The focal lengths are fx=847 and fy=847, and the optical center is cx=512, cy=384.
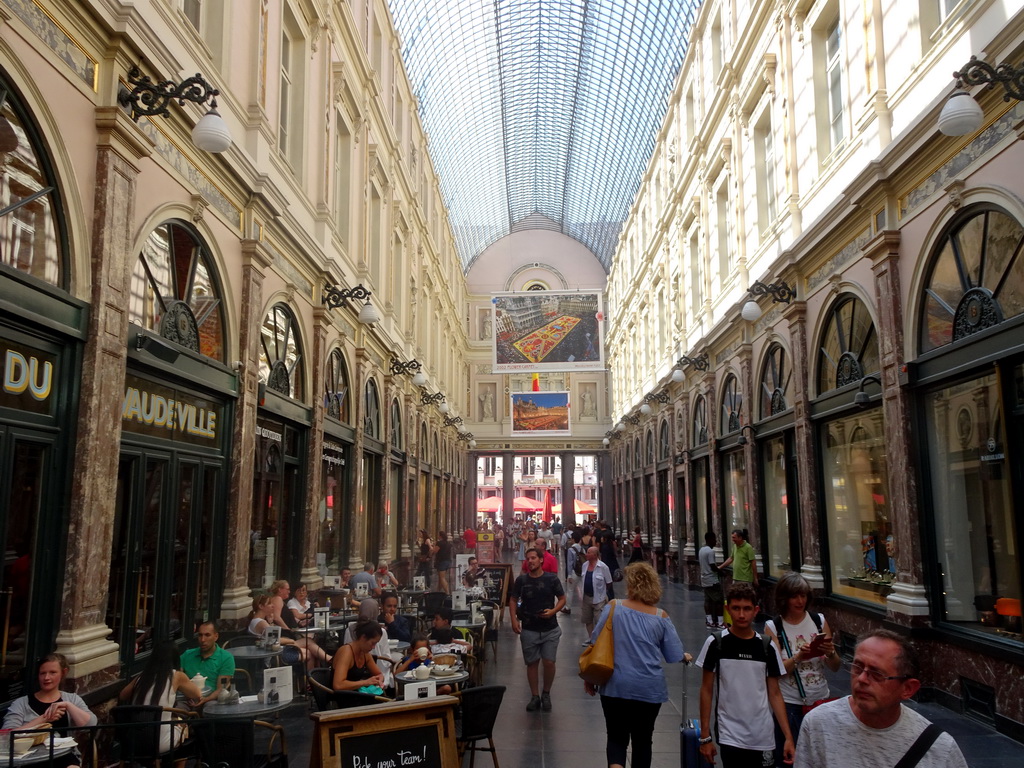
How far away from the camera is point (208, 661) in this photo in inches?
273

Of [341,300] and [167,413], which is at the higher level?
[341,300]

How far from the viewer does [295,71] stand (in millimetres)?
13344

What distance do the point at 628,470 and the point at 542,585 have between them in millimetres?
27448

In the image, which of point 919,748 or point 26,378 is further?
point 26,378

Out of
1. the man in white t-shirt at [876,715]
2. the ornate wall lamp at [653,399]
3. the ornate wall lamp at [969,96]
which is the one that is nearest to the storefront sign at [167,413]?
the man in white t-shirt at [876,715]

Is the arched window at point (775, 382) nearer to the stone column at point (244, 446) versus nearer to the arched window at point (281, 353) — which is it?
the arched window at point (281, 353)

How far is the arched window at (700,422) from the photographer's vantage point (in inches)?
799

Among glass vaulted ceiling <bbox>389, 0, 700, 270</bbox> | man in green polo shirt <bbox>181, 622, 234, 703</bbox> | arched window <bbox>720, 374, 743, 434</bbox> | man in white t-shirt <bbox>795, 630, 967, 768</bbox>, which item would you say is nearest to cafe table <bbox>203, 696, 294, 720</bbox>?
man in green polo shirt <bbox>181, 622, 234, 703</bbox>

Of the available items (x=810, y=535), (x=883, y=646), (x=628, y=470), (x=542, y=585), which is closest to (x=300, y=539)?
(x=542, y=585)

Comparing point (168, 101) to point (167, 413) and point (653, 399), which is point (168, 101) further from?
point (653, 399)

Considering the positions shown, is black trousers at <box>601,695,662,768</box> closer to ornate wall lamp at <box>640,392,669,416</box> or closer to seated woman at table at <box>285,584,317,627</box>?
seated woman at table at <box>285,584,317,627</box>

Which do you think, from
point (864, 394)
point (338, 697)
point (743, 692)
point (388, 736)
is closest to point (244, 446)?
point (338, 697)

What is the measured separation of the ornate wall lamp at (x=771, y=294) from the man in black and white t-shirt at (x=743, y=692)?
9.52 m

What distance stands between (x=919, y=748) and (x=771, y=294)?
11.7 metres
